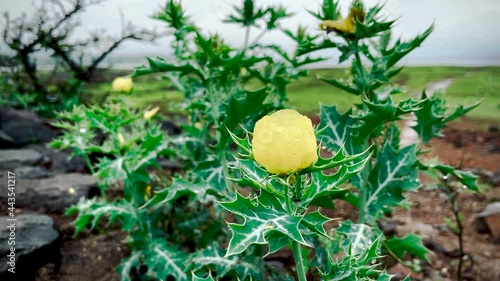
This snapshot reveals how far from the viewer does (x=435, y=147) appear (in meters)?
3.29

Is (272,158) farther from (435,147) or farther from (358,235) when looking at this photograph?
(435,147)

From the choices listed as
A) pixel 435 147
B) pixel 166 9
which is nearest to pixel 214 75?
pixel 166 9

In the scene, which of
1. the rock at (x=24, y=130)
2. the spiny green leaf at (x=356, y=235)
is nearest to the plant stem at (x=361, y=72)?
the spiny green leaf at (x=356, y=235)

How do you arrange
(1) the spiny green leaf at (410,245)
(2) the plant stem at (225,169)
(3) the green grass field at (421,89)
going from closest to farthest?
(1) the spiny green leaf at (410,245)
(2) the plant stem at (225,169)
(3) the green grass field at (421,89)

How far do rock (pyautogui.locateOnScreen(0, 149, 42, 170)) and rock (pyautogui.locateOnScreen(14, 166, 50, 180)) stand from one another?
7 centimetres

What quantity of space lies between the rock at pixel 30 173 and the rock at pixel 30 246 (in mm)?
723

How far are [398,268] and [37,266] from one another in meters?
1.43

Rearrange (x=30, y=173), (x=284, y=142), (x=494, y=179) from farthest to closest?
(x=494, y=179) < (x=30, y=173) < (x=284, y=142)

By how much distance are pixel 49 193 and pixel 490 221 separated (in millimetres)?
2162

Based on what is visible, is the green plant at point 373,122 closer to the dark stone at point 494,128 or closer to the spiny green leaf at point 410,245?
the spiny green leaf at point 410,245

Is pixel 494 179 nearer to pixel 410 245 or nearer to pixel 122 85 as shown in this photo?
pixel 410 245

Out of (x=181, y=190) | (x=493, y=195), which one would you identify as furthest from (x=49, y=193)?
(x=493, y=195)

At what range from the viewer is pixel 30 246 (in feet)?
5.25

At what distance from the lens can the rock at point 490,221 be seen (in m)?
2.10
